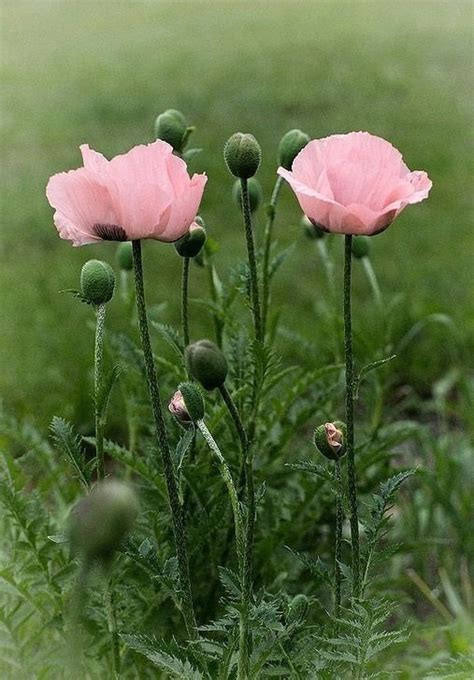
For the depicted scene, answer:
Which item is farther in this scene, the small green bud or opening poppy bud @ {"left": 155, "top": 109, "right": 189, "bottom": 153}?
the small green bud

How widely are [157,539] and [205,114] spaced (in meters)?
3.15

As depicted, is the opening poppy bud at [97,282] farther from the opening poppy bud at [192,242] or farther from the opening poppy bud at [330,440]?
the opening poppy bud at [330,440]

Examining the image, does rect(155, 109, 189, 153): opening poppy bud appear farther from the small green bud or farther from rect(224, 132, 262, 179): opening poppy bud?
the small green bud

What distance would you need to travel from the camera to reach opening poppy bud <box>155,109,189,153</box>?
1.06 m

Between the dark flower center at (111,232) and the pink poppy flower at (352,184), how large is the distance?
0.14 metres

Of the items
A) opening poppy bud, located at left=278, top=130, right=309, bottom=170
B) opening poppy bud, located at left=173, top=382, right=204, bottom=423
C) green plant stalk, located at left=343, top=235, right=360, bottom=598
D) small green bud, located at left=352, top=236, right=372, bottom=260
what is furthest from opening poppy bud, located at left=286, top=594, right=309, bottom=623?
small green bud, located at left=352, top=236, right=372, bottom=260

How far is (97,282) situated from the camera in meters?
0.86

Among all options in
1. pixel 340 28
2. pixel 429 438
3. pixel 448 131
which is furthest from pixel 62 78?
pixel 429 438

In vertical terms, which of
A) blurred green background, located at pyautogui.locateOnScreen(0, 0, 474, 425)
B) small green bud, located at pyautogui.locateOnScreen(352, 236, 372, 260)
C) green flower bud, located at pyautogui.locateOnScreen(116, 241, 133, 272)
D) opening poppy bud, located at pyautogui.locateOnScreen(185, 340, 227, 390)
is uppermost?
opening poppy bud, located at pyautogui.locateOnScreen(185, 340, 227, 390)

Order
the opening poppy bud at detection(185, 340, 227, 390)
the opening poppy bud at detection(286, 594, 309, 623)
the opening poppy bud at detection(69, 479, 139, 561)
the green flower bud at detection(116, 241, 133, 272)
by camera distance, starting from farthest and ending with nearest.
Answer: the green flower bud at detection(116, 241, 133, 272), the opening poppy bud at detection(286, 594, 309, 623), the opening poppy bud at detection(185, 340, 227, 390), the opening poppy bud at detection(69, 479, 139, 561)

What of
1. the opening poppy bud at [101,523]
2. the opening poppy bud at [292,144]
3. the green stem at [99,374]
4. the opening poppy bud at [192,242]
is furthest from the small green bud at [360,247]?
the opening poppy bud at [101,523]

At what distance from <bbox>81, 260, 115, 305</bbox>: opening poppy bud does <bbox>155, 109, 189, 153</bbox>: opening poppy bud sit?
24 cm

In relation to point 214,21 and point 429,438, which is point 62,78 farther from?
point 429,438

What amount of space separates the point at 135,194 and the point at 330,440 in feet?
0.85
